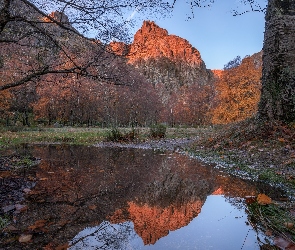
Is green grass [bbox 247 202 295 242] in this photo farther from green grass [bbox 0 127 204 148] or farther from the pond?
green grass [bbox 0 127 204 148]

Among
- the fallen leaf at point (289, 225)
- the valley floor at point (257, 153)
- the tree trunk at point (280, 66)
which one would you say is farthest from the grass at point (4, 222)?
the tree trunk at point (280, 66)

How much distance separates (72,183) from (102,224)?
2078 mm

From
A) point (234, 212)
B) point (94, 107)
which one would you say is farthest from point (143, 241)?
point (94, 107)

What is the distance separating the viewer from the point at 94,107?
153 feet

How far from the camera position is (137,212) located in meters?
3.35

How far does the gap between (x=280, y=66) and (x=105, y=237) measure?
25.0 feet

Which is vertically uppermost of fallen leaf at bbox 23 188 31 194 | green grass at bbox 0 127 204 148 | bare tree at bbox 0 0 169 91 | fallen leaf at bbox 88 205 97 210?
bare tree at bbox 0 0 169 91

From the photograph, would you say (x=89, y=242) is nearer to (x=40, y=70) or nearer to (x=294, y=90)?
(x=40, y=70)

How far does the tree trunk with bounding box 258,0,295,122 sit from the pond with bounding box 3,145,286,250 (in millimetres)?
3785

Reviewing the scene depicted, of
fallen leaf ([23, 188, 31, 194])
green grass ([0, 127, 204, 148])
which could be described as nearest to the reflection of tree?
fallen leaf ([23, 188, 31, 194])

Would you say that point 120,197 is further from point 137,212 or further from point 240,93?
point 240,93

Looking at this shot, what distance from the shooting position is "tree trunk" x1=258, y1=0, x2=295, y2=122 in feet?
26.8

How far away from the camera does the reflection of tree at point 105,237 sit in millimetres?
2471

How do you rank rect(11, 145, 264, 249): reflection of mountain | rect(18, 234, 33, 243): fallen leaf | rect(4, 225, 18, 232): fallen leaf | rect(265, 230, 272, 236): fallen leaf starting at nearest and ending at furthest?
rect(18, 234, 33, 243): fallen leaf → rect(265, 230, 272, 236): fallen leaf → rect(4, 225, 18, 232): fallen leaf → rect(11, 145, 264, 249): reflection of mountain
